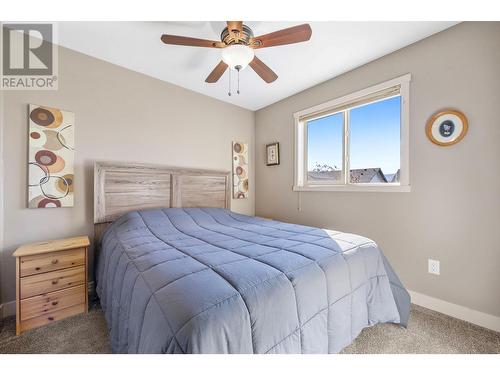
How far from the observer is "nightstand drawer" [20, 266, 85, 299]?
5.03 feet

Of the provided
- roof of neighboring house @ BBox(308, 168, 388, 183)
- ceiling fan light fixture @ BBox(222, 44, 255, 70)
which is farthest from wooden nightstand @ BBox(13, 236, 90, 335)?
roof of neighboring house @ BBox(308, 168, 388, 183)

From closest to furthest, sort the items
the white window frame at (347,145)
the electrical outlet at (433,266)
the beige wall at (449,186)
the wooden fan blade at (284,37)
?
1. the wooden fan blade at (284,37)
2. the beige wall at (449,186)
3. the electrical outlet at (433,266)
4. the white window frame at (347,145)

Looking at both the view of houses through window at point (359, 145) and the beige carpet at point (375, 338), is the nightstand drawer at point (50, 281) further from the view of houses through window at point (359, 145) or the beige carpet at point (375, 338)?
the view of houses through window at point (359, 145)

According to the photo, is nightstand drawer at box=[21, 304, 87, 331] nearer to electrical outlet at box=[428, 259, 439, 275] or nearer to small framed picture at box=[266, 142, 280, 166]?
small framed picture at box=[266, 142, 280, 166]

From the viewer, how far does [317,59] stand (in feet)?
7.16

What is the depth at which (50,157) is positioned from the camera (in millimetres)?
1896

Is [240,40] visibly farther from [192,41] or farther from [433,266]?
[433,266]

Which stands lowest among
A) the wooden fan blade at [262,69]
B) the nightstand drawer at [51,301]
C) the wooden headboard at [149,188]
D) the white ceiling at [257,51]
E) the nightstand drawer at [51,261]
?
the nightstand drawer at [51,301]

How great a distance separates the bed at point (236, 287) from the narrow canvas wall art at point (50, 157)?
0.25 metres

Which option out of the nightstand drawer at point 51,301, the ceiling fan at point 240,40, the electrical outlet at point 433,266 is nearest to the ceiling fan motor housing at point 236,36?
the ceiling fan at point 240,40

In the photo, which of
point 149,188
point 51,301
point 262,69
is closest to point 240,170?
point 149,188

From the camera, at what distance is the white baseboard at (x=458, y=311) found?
1.57 m

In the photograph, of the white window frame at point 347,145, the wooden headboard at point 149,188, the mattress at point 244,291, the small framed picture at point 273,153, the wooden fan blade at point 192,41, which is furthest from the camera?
the small framed picture at point 273,153
